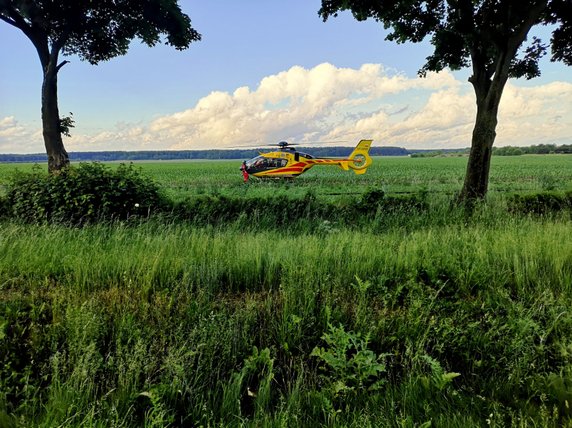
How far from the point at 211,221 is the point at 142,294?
211 inches

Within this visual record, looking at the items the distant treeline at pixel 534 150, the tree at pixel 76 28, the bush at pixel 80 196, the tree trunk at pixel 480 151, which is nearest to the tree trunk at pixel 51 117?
the tree at pixel 76 28

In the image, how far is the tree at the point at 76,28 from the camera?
1312cm

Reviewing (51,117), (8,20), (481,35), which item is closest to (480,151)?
(481,35)

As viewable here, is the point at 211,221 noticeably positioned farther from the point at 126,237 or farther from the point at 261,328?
the point at 261,328

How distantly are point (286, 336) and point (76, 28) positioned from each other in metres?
16.3

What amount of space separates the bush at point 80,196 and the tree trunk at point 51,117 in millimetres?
4633

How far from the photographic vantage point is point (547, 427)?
2.34 m

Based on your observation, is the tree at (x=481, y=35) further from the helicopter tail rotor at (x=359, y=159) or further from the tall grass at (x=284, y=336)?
the helicopter tail rotor at (x=359, y=159)

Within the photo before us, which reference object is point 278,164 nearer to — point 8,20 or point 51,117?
point 51,117

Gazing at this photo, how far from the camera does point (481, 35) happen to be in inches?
436

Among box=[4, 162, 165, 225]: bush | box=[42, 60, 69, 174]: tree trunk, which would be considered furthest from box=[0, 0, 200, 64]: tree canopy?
box=[4, 162, 165, 225]: bush

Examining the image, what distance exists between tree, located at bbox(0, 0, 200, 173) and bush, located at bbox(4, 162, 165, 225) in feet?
14.3

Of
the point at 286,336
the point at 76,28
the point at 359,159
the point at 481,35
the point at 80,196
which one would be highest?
the point at 76,28

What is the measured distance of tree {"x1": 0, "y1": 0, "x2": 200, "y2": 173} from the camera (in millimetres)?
13125
